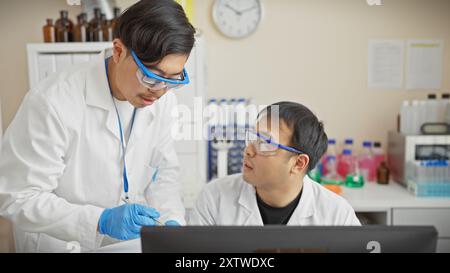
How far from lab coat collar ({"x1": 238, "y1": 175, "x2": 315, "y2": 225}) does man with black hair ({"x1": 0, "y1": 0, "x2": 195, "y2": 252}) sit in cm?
28

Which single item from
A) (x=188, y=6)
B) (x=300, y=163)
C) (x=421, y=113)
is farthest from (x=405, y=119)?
(x=188, y=6)

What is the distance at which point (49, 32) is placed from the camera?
4.48 feet

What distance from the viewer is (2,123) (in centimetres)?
119

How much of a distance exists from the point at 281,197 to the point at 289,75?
0.45 metres

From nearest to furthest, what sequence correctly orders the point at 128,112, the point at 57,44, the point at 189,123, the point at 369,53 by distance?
1. the point at 128,112
2. the point at 57,44
3. the point at 369,53
4. the point at 189,123

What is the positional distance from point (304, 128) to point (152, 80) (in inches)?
21.2

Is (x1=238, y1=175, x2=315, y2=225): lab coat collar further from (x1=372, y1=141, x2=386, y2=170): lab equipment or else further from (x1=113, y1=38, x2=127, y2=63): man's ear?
(x1=113, y1=38, x2=127, y2=63): man's ear

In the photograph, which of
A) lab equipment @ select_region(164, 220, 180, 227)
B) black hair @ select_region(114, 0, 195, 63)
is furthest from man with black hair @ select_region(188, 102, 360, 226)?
black hair @ select_region(114, 0, 195, 63)

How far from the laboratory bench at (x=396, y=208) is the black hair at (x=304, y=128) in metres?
0.31

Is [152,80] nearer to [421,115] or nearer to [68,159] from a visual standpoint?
[68,159]

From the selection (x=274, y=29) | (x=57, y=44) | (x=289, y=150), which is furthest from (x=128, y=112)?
(x=274, y=29)

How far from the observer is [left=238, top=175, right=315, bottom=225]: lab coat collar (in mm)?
1313

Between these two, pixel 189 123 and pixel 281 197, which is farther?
pixel 189 123

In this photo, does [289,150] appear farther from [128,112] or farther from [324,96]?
[128,112]
